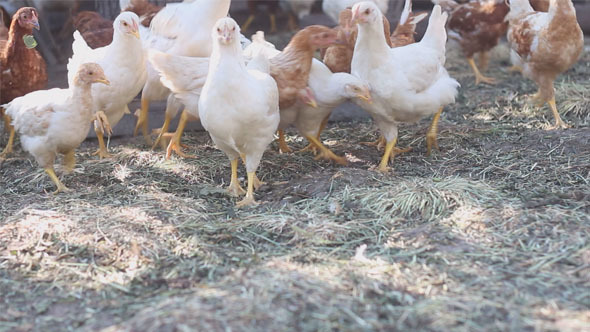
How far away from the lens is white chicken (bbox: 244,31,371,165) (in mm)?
4648

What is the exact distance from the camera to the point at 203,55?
532cm

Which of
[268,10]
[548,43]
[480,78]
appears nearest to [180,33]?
[548,43]

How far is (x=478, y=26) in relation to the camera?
7.71m

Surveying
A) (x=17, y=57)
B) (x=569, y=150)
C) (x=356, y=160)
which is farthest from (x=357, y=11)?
(x=17, y=57)

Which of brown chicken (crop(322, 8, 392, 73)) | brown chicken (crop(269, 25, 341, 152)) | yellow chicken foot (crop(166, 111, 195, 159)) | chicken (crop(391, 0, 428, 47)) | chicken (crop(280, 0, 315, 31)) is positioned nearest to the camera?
brown chicken (crop(269, 25, 341, 152))

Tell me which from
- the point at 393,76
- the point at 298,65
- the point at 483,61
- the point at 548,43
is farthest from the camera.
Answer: the point at 483,61

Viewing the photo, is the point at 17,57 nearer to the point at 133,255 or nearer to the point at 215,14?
the point at 215,14

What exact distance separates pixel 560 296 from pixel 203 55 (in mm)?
3444

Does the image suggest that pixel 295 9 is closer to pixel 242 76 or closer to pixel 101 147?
pixel 101 147

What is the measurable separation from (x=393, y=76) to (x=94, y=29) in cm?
321

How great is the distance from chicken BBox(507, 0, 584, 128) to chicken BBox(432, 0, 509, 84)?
1.54m

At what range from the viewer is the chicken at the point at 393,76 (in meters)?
4.57

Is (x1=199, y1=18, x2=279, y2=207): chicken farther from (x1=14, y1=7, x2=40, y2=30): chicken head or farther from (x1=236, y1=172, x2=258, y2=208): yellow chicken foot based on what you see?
(x1=14, y1=7, x2=40, y2=30): chicken head

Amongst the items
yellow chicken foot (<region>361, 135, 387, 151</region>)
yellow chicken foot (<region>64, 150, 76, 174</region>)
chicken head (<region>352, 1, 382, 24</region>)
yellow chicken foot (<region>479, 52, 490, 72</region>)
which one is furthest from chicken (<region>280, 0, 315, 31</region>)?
yellow chicken foot (<region>64, 150, 76, 174</region>)
